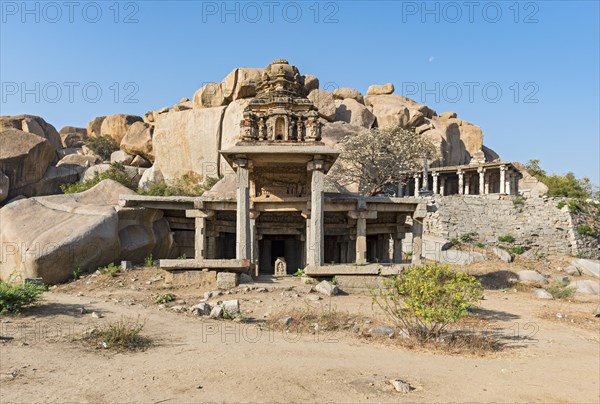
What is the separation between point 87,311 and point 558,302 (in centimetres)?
1375

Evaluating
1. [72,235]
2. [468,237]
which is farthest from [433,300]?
[468,237]

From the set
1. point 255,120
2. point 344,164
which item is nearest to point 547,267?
point 344,164

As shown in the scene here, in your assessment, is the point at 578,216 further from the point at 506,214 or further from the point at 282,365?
the point at 282,365

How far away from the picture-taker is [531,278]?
17656mm

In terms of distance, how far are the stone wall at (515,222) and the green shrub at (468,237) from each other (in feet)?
0.88

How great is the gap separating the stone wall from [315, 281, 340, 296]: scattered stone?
1578cm

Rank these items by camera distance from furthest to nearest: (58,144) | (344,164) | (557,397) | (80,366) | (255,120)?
(58,144) → (344,164) → (255,120) → (80,366) → (557,397)

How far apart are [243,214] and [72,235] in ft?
19.0

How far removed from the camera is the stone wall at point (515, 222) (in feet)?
80.9

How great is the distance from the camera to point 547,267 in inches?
A: 827

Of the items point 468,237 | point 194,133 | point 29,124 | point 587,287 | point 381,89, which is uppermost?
point 381,89

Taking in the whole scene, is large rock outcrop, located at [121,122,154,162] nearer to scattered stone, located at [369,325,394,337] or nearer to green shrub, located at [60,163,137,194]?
green shrub, located at [60,163,137,194]

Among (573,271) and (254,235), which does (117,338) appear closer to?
(254,235)

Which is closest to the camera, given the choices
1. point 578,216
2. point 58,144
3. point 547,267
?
point 547,267
